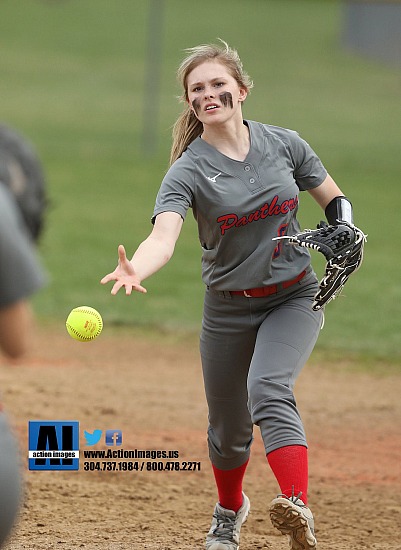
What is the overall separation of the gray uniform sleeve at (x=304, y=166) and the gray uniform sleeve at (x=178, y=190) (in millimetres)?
474

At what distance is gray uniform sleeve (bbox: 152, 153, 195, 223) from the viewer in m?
3.96

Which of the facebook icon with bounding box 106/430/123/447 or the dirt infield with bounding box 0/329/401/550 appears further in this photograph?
the facebook icon with bounding box 106/430/123/447

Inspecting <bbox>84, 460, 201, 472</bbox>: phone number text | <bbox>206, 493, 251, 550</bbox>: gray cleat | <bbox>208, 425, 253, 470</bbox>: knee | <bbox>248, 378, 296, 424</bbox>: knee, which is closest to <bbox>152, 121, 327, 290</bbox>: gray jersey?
<bbox>248, 378, 296, 424</bbox>: knee

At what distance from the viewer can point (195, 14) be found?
3888cm

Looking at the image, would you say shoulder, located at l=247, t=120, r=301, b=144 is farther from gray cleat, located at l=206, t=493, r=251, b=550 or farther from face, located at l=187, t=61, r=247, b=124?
gray cleat, located at l=206, t=493, r=251, b=550

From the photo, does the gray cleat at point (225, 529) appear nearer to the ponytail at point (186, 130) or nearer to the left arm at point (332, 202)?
the left arm at point (332, 202)

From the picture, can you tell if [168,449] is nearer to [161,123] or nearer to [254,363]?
[254,363]

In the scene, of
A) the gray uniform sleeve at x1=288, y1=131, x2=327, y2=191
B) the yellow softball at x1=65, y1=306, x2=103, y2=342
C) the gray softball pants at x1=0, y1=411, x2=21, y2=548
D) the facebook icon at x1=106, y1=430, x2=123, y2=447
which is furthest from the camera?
the facebook icon at x1=106, y1=430, x2=123, y2=447

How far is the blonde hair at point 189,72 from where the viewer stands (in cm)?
418

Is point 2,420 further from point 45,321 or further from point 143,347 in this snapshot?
point 45,321

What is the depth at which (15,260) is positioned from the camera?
248 centimetres

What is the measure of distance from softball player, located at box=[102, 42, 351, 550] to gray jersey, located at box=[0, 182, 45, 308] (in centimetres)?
133

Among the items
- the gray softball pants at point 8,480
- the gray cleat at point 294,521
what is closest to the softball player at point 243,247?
the gray cleat at point 294,521

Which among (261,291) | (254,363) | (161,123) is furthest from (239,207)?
(161,123)
